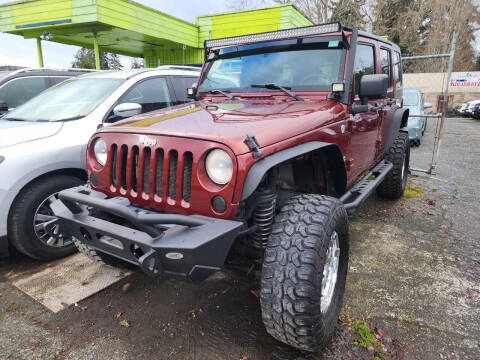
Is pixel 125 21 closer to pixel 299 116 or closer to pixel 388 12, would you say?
pixel 299 116

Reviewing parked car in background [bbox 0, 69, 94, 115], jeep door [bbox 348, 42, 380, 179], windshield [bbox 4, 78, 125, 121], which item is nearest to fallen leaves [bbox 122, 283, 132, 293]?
windshield [bbox 4, 78, 125, 121]

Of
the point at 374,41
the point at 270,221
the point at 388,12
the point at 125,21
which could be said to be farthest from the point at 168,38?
the point at 388,12

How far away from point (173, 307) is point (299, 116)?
1.74 metres

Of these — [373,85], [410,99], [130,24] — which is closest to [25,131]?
[373,85]

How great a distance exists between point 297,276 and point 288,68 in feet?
6.40

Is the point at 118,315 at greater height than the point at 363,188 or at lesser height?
lesser

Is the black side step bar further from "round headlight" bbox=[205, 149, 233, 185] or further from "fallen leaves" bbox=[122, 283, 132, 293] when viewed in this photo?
"fallen leaves" bbox=[122, 283, 132, 293]

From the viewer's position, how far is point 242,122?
6.89ft

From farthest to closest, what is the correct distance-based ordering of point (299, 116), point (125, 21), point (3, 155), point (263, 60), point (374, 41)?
1. point (125, 21)
2. point (374, 41)
3. point (263, 60)
4. point (3, 155)
5. point (299, 116)

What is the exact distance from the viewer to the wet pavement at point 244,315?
7.26ft

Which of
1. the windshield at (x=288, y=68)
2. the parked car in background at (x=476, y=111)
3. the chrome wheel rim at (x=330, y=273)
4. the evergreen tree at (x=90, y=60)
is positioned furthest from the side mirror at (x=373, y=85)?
the evergreen tree at (x=90, y=60)

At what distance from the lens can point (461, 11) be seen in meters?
26.7

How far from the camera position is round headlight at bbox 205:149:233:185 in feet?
6.14

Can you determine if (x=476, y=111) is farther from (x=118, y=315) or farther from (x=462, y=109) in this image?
(x=118, y=315)
